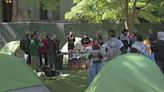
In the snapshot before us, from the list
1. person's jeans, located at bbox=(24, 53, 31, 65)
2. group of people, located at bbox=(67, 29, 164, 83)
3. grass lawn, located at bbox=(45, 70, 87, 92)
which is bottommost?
grass lawn, located at bbox=(45, 70, 87, 92)

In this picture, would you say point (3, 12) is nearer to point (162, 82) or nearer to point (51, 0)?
point (51, 0)

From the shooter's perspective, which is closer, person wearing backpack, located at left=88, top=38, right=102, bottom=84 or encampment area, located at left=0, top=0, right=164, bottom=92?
encampment area, located at left=0, top=0, right=164, bottom=92

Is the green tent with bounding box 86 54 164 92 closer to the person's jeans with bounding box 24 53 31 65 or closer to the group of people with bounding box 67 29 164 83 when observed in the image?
the group of people with bounding box 67 29 164 83

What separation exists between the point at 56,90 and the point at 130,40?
21.1 feet

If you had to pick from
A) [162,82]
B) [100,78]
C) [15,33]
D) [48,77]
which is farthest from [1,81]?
[15,33]

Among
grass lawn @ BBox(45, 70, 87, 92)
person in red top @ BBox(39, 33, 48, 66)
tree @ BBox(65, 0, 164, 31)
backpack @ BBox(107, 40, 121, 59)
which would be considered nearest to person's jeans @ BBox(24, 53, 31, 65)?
person in red top @ BBox(39, 33, 48, 66)

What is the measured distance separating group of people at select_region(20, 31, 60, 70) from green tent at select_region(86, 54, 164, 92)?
11.9 metres

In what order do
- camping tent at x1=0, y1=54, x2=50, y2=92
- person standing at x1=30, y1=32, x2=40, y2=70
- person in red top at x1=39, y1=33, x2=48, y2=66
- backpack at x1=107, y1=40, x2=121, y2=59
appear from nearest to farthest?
camping tent at x1=0, y1=54, x2=50, y2=92 → backpack at x1=107, y1=40, x2=121, y2=59 → person standing at x1=30, y1=32, x2=40, y2=70 → person in red top at x1=39, y1=33, x2=48, y2=66

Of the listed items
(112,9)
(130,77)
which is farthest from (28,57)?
(130,77)

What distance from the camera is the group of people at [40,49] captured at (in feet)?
72.1

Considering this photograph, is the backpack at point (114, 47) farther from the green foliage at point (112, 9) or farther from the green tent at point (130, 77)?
the green foliage at point (112, 9)

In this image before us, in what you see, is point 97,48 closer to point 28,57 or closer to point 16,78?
point 16,78

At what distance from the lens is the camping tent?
9469mm

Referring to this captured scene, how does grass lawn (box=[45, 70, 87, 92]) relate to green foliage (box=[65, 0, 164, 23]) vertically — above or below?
below
